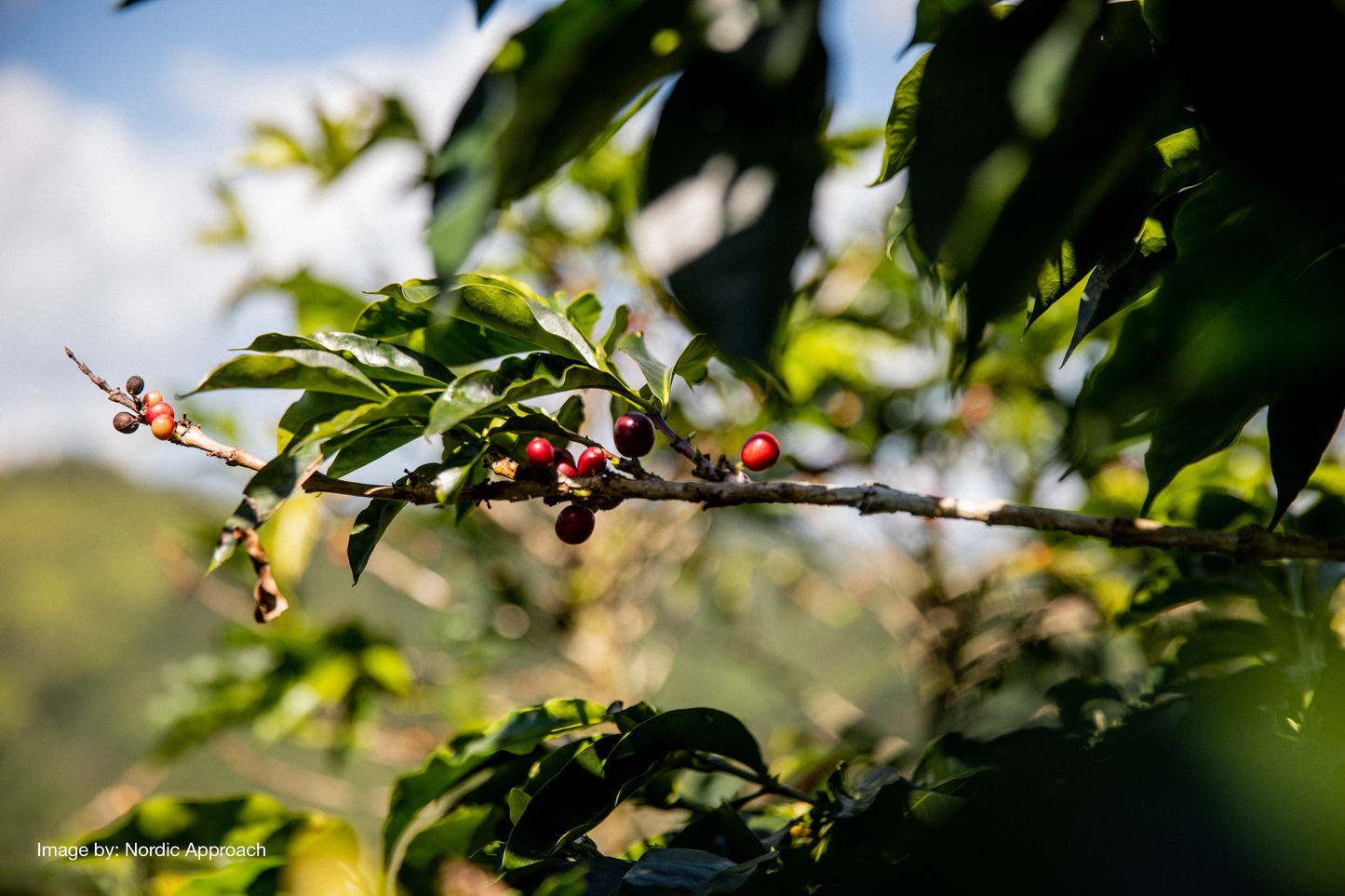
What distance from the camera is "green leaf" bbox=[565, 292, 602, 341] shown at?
592mm

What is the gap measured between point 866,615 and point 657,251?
295 centimetres

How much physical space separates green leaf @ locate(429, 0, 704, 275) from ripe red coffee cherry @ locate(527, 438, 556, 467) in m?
0.25

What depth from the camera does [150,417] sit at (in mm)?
454

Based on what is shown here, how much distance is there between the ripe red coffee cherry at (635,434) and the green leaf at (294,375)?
158 millimetres

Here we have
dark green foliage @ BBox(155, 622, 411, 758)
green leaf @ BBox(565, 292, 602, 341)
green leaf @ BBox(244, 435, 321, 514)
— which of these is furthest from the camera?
dark green foliage @ BBox(155, 622, 411, 758)

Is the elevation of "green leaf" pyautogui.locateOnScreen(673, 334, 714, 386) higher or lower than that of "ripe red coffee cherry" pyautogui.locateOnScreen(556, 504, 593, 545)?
higher

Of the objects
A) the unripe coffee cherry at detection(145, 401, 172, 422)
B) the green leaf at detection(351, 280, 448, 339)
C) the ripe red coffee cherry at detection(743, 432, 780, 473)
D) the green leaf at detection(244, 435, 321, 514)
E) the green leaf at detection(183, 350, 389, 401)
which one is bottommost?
the green leaf at detection(244, 435, 321, 514)

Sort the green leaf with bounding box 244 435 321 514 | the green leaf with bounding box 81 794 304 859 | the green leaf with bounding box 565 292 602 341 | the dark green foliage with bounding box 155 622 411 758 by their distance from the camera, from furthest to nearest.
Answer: the dark green foliage with bounding box 155 622 411 758 → the green leaf with bounding box 81 794 304 859 → the green leaf with bounding box 565 292 602 341 → the green leaf with bounding box 244 435 321 514

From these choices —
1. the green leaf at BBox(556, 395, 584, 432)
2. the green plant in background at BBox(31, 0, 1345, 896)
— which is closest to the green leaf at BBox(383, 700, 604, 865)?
the green plant in background at BBox(31, 0, 1345, 896)

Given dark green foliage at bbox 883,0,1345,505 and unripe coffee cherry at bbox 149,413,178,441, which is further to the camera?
unripe coffee cherry at bbox 149,413,178,441

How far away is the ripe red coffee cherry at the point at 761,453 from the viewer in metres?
0.57

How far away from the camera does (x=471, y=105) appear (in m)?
0.25

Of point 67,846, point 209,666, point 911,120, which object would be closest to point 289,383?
point 911,120

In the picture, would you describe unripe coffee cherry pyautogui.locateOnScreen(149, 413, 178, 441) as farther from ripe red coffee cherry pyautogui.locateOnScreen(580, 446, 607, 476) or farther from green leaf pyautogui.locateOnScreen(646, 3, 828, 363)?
green leaf pyautogui.locateOnScreen(646, 3, 828, 363)
